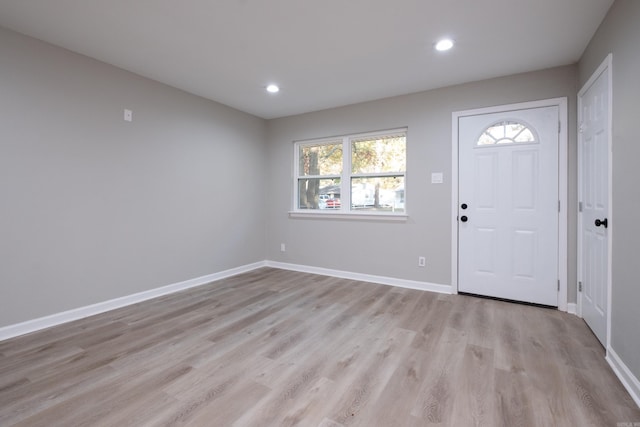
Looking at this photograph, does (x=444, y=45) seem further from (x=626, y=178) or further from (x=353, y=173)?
(x=353, y=173)

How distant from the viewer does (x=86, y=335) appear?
2486 millimetres

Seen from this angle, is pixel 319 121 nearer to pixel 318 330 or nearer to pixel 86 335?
pixel 318 330

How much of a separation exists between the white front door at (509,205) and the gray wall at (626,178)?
113 cm

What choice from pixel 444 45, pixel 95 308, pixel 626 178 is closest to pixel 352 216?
pixel 444 45

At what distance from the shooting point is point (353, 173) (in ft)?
14.4

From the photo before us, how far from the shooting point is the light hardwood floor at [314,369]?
157cm

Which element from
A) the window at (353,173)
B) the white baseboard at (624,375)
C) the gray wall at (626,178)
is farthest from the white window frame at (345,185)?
the white baseboard at (624,375)

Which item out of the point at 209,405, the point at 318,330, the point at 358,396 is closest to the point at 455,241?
the point at 318,330

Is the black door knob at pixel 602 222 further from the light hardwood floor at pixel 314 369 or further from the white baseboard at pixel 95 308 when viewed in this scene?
the white baseboard at pixel 95 308

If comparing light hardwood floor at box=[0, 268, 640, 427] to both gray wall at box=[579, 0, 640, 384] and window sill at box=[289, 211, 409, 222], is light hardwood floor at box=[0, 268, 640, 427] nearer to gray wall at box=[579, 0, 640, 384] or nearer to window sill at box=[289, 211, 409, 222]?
gray wall at box=[579, 0, 640, 384]

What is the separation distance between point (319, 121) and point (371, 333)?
10.6 feet

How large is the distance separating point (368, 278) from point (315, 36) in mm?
3011

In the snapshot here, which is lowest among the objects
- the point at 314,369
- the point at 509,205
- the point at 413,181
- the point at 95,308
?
the point at 314,369

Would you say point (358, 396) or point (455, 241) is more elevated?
point (455, 241)
